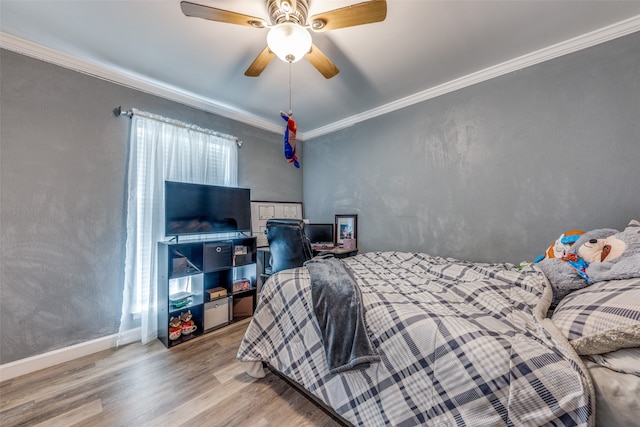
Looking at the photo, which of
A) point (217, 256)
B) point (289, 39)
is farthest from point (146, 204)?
point (289, 39)

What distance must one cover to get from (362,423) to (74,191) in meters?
2.78

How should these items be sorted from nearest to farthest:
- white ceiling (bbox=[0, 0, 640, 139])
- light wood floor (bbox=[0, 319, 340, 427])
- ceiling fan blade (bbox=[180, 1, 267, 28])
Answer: ceiling fan blade (bbox=[180, 1, 267, 28]), light wood floor (bbox=[0, 319, 340, 427]), white ceiling (bbox=[0, 0, 640, 139])

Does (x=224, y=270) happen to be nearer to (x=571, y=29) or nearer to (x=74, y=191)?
(x=74, y=191)

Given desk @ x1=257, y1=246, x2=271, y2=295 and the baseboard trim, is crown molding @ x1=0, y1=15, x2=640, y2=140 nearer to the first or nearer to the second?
desk @ x1=257, y1=246, x2=271, y2=295

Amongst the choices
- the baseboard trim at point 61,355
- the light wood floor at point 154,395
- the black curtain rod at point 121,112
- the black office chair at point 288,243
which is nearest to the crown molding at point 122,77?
the black curtain rod at point 121,112

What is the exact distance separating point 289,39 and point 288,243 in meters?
1.56

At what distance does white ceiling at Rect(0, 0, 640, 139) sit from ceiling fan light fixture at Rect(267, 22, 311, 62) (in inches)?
12.5

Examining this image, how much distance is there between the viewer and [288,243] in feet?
7.44

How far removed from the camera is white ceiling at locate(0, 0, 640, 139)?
1623mm

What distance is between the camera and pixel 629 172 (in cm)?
177

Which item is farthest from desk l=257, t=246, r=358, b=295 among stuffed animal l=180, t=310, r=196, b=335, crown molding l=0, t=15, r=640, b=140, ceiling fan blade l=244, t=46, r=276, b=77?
ceiling fan blade l=244, t=46, r=276, b=77

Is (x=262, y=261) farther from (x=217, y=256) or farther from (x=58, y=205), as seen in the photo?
(x=58, y=205)

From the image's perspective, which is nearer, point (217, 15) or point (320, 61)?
point (217, 15)

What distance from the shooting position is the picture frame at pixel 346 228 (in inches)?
131
